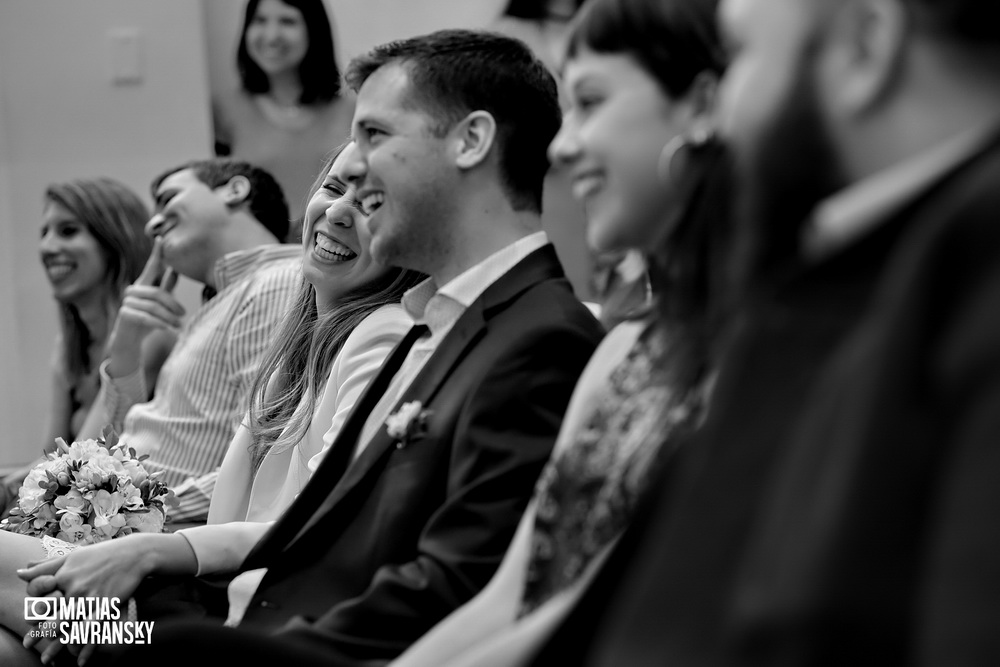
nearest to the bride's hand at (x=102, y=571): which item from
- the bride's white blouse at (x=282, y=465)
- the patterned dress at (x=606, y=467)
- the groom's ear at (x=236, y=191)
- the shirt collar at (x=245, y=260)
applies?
the bride's white blouse at (x=282, y=465)

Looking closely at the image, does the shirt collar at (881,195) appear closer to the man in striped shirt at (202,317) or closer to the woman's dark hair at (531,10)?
the man in striped shirt at (202,317)

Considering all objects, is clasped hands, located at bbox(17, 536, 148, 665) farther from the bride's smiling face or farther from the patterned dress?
the patterned dress

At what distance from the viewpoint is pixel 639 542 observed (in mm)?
1256

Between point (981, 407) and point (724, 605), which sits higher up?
point (981, 407)

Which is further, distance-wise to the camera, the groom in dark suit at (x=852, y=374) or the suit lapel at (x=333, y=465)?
the suit lapel at (x=333, y=465)

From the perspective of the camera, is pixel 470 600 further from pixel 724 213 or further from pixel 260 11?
pixel 260 11

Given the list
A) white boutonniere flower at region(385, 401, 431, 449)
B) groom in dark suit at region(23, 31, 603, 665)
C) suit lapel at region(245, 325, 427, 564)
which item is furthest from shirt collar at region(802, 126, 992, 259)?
suit lapel at region(245, 325, 427, 564)

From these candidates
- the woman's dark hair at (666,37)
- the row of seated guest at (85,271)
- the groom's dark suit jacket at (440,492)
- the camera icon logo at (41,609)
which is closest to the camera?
the woman's dark hair at (666,37)

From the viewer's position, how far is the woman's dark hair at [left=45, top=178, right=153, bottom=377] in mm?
5156

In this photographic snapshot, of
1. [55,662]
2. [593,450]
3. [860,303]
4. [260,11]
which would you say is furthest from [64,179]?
[860,303]

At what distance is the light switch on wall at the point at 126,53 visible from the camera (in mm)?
5777

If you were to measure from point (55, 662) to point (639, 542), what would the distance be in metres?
1.58

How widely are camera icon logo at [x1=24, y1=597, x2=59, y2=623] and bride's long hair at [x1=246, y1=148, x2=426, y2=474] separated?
0.63m

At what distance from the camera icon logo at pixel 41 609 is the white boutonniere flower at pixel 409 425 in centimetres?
73
